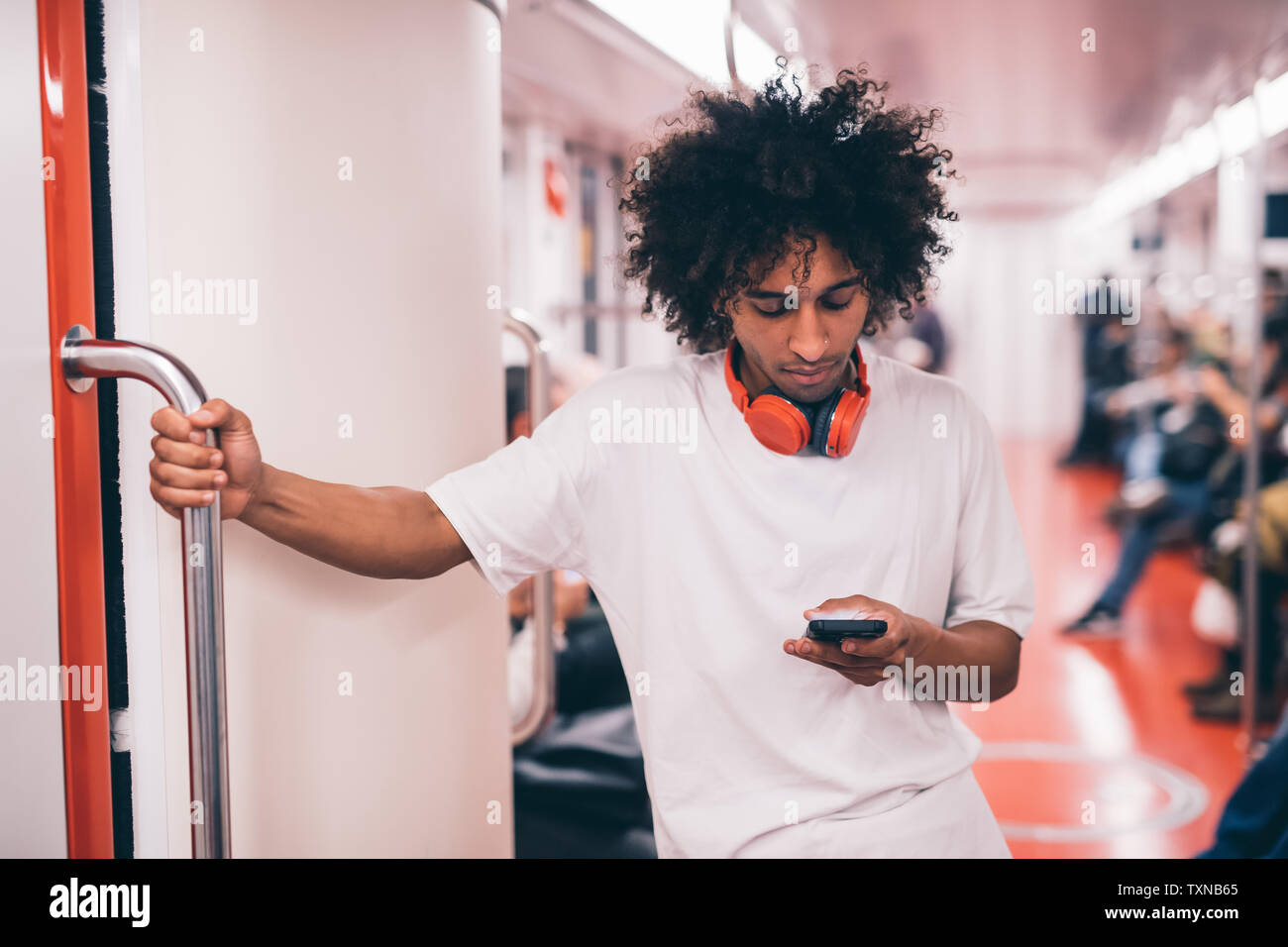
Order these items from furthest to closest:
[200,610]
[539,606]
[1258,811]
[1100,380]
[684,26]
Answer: [1100,380] < [684,26] < [1258,811] < [539,606] < [200,610]

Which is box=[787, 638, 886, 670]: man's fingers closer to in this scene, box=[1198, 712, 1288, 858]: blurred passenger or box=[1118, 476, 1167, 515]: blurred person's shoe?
box=[1198, 712, 1288, 858]: blurred passenger

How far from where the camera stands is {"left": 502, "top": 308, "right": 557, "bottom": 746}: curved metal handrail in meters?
1.72

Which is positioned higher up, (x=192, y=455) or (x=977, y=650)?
(x=192, y=455)

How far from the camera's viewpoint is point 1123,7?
3.94 m

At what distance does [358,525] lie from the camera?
1.22 m

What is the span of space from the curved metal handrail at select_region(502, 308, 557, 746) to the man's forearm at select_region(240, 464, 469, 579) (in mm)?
463

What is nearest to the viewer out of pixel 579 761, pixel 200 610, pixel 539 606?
pixel 200 610

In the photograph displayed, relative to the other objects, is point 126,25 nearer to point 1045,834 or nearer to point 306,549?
point 306,549

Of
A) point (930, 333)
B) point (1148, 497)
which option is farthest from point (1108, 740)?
point (930, 333)

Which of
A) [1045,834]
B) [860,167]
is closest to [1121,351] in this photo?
[1045,834]

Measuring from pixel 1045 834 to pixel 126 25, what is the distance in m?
3.03

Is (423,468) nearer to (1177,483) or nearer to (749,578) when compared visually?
(749,578)

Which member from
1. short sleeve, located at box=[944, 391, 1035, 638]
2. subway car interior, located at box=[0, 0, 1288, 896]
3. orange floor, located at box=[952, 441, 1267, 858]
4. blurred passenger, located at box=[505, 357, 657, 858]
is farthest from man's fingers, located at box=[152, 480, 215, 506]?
orange floor, located at box=[952, 441, 1267, 858]

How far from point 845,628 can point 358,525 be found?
22.0 inches
